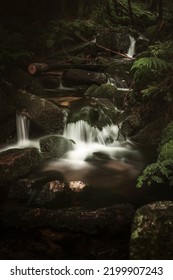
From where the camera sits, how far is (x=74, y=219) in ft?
14.6

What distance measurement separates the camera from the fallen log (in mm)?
10055

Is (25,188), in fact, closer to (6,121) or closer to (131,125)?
(6,121)

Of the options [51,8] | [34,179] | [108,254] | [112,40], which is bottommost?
[108,254]

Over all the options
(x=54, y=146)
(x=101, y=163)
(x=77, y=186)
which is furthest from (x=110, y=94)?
(x=77, y=186)

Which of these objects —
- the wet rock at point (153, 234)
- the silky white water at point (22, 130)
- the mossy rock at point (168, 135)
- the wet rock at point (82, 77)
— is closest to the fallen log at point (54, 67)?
the wet rock at point (82, 77)

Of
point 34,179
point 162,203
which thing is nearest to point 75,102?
point 34,179

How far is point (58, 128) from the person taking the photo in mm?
7906

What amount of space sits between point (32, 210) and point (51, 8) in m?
10.6

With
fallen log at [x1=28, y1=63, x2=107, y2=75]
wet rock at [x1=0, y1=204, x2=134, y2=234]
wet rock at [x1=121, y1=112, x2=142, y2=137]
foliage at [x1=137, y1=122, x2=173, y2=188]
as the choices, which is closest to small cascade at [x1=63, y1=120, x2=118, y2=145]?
wet rock at [x1=121, y1=112, x2=142, y2=137]

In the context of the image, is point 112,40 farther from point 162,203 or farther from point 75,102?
point 162,203

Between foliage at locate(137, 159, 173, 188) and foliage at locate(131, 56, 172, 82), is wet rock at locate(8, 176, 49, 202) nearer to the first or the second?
foliage at locate(137, 159, 173, 188)

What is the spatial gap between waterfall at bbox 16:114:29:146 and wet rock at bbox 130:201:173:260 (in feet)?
15.4

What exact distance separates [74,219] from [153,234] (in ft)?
4.20

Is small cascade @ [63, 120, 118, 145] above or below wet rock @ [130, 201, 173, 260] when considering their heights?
above
